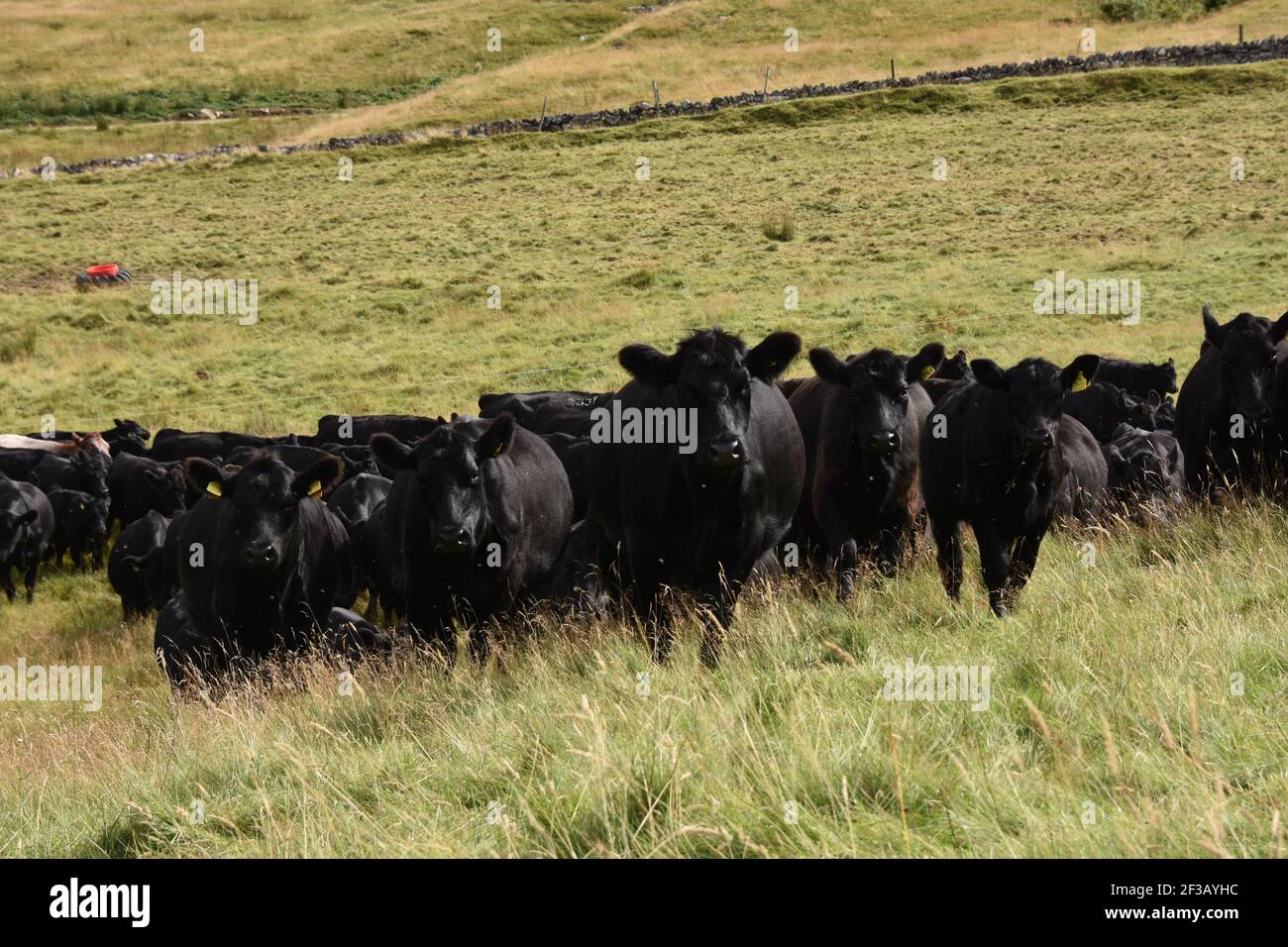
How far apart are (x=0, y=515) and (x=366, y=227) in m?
30.1

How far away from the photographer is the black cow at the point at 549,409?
54.1ft

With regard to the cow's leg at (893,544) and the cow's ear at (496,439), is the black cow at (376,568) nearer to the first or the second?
the cow's ear at (496,439)

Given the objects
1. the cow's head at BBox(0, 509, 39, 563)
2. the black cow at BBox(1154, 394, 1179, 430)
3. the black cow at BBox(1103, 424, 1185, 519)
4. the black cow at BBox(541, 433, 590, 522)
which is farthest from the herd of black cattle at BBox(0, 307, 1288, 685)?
the black cow at BBox(1154, 394, 1179, 430)

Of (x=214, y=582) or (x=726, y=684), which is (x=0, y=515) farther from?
(x=726, y=684)

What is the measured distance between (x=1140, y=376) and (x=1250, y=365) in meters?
11.0

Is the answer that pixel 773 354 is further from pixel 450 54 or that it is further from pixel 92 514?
pixel 450 54

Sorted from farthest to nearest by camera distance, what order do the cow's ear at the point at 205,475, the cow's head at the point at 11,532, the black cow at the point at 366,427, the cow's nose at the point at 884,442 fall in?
the black cow at the point at 366,427 < the cow's head at the point at 11,532 < the cow's ear at the point at 205,475 < the cow's nose at the point at 884,442

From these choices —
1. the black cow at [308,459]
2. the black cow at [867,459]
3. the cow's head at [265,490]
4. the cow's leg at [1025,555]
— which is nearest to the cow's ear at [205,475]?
the cow's head at [265,490]

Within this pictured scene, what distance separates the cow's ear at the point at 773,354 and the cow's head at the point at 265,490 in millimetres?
3081

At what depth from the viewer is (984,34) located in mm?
71312

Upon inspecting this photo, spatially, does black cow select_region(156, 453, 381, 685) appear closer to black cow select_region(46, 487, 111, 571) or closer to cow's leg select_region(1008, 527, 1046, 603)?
cow's leg select_region(1008, 527, 1046, 603)

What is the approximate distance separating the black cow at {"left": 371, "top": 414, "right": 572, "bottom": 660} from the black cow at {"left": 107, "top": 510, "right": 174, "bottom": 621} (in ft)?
22.4

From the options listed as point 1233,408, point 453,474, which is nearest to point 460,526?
point 453,474

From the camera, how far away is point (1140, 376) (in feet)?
71.6
